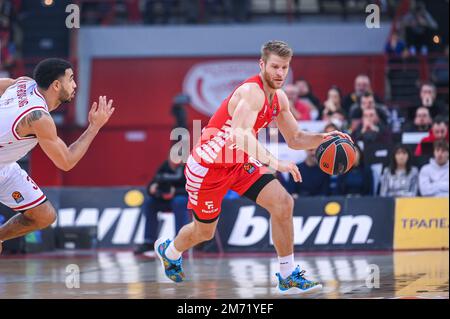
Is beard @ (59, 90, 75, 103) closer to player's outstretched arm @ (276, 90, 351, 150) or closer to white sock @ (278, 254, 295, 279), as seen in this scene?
player's outstretched arm @ (276, 90, 351, 150)

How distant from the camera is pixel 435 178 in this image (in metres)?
14.8

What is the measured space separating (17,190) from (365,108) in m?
8.07

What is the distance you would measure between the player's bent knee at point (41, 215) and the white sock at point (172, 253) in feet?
4.01

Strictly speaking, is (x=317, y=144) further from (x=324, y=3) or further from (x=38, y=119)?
(x=324, y=3)

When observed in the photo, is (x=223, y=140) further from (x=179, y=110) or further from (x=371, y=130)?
(x=179, y=110)

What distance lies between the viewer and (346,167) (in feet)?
28.6

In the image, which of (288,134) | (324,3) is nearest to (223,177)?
(288,134)

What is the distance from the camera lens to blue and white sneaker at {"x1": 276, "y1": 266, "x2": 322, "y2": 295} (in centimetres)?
871

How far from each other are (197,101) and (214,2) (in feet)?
8.92

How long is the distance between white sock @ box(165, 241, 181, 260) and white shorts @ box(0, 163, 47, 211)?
137cm

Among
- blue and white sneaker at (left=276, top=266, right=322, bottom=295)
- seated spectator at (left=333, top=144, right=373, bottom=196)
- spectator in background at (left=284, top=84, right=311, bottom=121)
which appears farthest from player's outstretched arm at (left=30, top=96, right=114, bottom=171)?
spectator in background at (left=284, top=84, right=311, bottom=121)

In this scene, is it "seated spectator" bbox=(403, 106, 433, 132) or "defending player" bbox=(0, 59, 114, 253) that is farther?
"seated spectator" bbox=(403, 106, 433, 132)

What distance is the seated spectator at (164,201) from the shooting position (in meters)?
14.7

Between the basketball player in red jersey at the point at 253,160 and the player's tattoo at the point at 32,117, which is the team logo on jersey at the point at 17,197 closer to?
the player's tattoo at the point at 32,117
